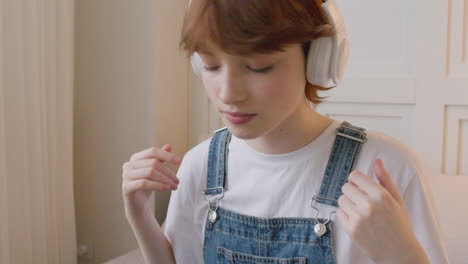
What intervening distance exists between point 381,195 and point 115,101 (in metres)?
1.33

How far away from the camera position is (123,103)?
1863mm

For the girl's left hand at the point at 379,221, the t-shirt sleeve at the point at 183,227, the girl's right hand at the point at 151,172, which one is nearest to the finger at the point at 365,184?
the girl's left hand at the point at 379,221

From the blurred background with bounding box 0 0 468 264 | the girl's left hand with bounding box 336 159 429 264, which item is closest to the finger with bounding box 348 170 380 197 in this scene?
the girl's left hand with bounding box 336 159 429 264

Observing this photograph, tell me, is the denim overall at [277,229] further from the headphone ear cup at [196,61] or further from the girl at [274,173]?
the headphone ear cup at [196,61]

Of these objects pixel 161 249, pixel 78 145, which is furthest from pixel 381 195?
pixel 78 145

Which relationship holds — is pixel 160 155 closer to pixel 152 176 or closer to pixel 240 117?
pixel 152 176

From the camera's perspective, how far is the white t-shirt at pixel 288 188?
84 centimetres

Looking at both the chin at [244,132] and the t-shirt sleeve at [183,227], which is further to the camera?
the t-shirt sleeve at [183,227]

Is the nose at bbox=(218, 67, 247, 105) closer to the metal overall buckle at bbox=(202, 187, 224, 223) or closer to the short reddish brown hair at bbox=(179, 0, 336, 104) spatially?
the short reddish brown hair at bbox=(179, 0, 336, 104)

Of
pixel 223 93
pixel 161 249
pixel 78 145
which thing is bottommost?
pixel 161 249

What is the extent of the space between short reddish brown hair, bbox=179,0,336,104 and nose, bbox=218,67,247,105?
4 cm

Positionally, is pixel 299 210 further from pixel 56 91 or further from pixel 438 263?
pixel 56 91

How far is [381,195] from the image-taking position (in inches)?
27.6

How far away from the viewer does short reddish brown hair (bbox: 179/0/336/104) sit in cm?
73
